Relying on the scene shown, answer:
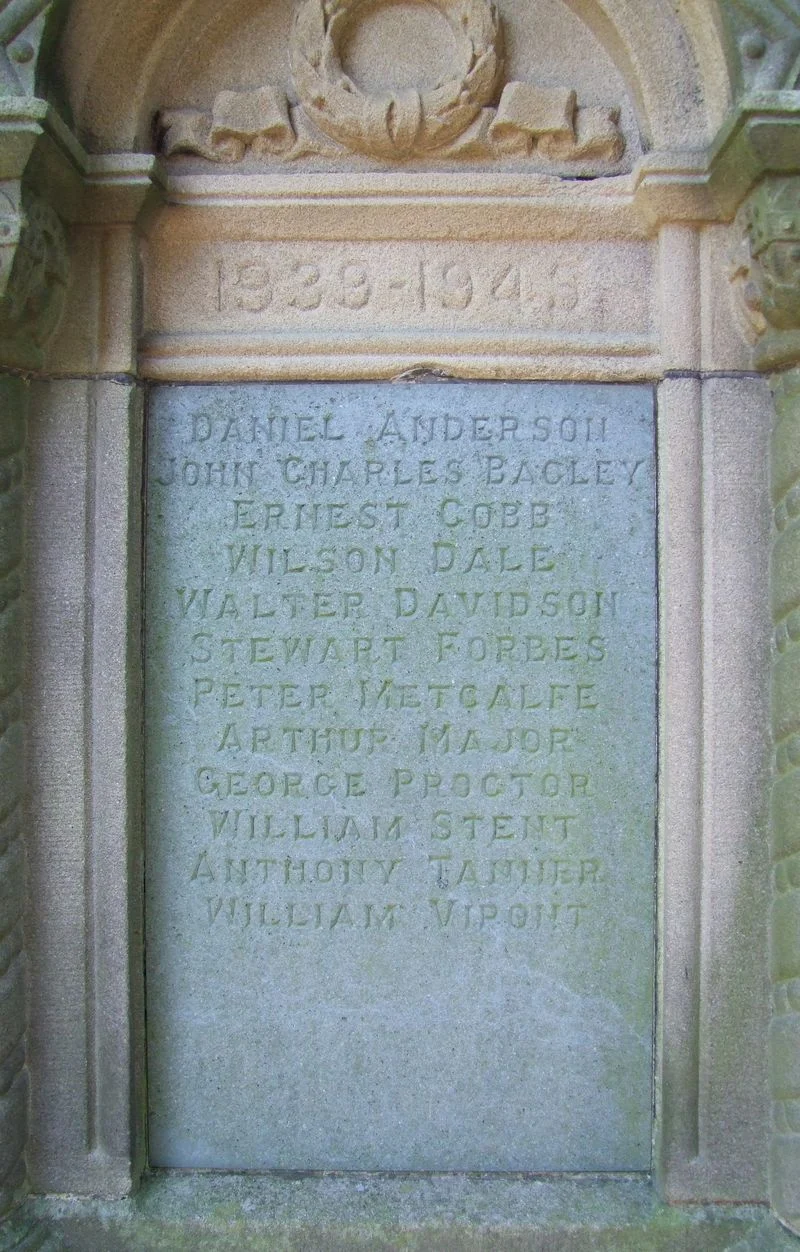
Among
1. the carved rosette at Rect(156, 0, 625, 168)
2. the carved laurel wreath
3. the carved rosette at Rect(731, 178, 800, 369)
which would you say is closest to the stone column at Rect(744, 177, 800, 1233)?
the carved rosette at Rect(731, 178, 800, 369)

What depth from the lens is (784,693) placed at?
2348mm

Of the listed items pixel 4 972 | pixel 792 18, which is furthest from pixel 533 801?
pixel 792 18

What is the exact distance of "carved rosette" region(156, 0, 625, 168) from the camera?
2.46 m

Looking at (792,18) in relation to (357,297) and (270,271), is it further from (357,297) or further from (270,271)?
(270,271)

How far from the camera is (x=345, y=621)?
8.29 feet

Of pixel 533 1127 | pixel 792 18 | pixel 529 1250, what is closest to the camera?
pixel 792 18

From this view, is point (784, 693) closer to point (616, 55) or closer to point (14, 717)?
point (616, 55)

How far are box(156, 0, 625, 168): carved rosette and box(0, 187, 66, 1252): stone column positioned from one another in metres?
0.57

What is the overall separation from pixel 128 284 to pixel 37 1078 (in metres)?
2.07

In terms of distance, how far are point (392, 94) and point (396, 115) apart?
2.8 inches

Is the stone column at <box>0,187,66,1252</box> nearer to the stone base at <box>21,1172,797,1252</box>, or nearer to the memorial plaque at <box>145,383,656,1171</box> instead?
the stone base at <box>21,1172,797,1252</box>

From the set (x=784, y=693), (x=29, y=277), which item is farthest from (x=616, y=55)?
(x=784, y=693)

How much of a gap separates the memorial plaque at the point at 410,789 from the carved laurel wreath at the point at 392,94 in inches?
25.3

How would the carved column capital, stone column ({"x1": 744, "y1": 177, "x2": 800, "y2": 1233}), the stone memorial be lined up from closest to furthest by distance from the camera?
1. the carved column capital
2. stone column ({"x1": 744, "y1": 177, "x2": 800, "y2": 1233})
3. the stone memorial
